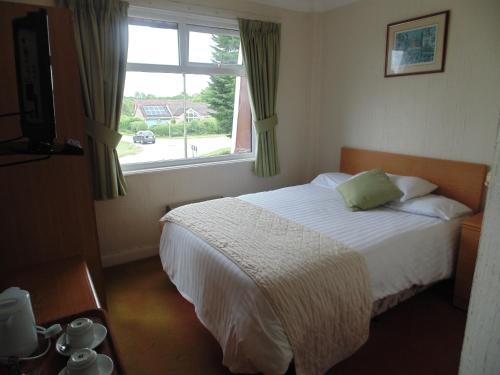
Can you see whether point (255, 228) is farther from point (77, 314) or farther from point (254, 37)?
point (254, 37)

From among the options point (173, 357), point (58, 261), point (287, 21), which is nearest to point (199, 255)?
point (173, 357)

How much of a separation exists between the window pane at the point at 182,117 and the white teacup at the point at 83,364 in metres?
2.39

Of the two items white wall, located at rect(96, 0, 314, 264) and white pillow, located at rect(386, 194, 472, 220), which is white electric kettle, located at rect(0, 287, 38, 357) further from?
white pillow, located at rect(386, 194, 472, 220)

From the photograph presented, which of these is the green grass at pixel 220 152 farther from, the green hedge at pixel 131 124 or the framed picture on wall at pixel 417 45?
the framed picture on wall at pixel 417 45

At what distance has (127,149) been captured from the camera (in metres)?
3.09

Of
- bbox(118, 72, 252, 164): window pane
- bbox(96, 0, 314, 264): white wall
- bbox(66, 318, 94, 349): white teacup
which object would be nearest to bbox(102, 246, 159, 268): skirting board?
bbox(96, 0, 314, 264): white wall

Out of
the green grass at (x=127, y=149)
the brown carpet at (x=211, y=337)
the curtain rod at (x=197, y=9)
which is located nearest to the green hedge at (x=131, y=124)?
the green grass at (x=127, y=149)

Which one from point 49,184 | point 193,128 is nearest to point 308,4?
point 193,128

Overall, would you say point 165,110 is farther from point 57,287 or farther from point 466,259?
point 466,259

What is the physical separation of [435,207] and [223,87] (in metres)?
2.35

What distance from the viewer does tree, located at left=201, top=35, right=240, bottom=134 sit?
339cm

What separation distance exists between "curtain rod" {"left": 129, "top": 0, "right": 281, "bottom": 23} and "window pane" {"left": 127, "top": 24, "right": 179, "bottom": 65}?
196mm

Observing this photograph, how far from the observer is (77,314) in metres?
1.25

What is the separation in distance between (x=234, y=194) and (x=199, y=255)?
1.72 metres
